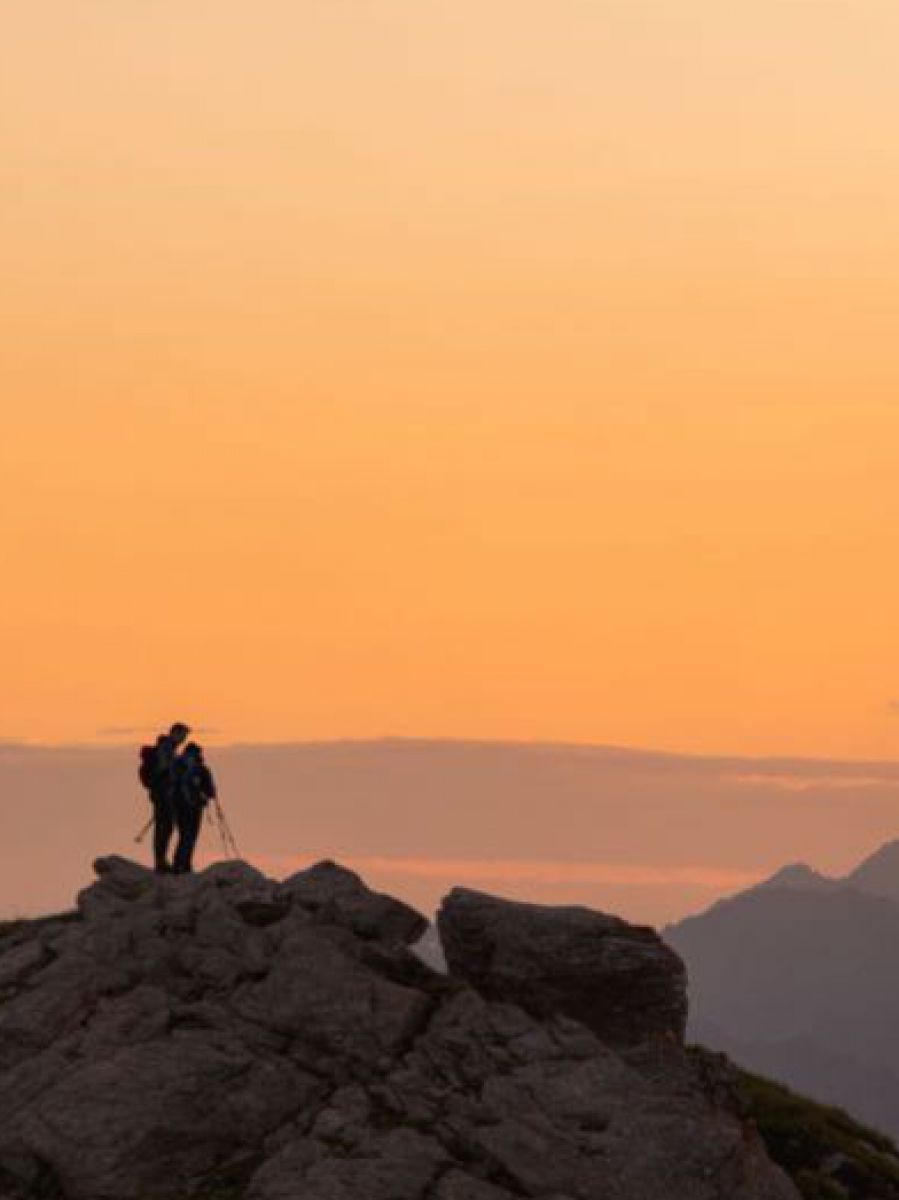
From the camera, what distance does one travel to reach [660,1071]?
45031 mm

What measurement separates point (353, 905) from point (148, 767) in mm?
10122

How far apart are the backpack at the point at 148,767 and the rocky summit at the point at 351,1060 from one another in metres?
6.75

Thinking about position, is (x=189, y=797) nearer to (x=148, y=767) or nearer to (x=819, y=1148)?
(x=148, y=767)

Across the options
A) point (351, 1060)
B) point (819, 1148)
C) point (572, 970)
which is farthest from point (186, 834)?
point (819, 1148)

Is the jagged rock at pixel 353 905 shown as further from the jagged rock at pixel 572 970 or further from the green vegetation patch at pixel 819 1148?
the green vegetation patch at pixel 819 1148

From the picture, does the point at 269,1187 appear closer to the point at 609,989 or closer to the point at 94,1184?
the point at 94,1184

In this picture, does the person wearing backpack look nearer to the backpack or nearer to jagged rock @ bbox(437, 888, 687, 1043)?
the backpack

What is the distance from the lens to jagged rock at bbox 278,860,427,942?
47.7 metres

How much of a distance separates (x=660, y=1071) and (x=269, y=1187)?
30.3ft

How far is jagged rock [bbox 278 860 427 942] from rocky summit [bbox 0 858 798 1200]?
63 millimetres

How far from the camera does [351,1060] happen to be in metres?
43.3

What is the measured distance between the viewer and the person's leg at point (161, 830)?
5638 cm

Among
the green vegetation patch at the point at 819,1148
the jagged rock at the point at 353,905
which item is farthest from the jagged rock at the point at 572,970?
the green vegetation patch at the point at 819,1148

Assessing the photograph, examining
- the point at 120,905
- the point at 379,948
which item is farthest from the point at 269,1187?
the point at 120,905
